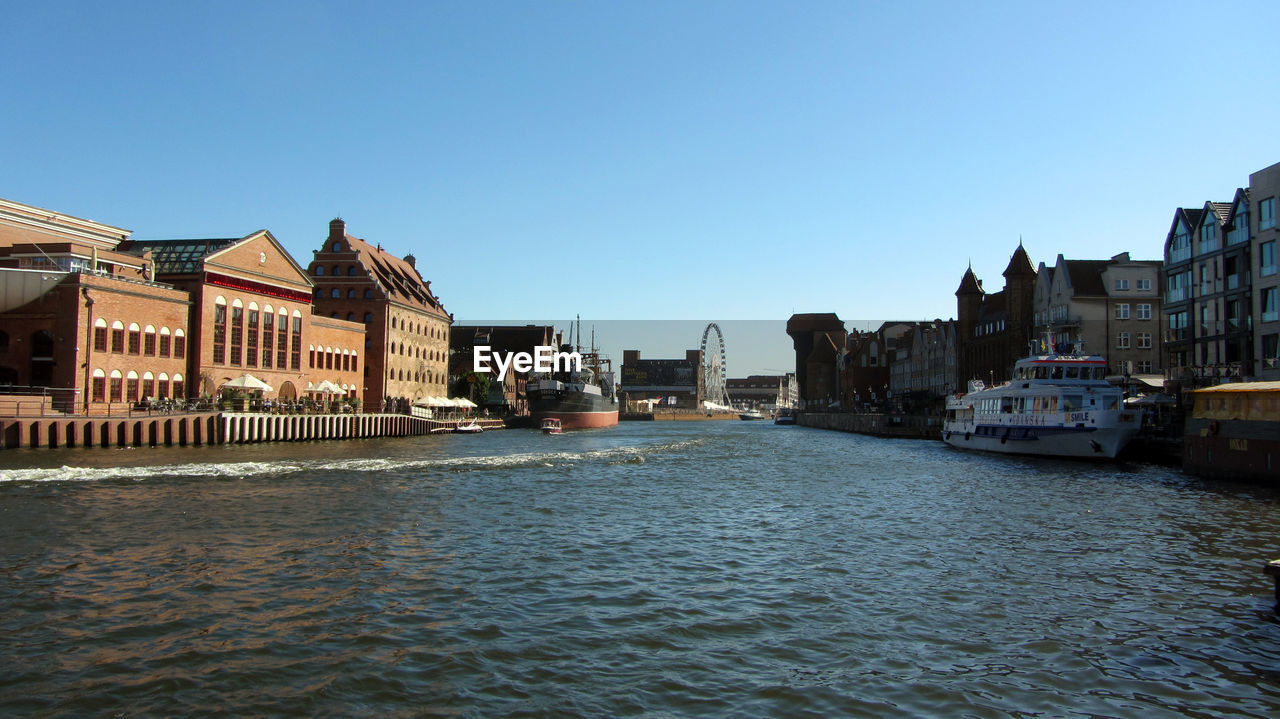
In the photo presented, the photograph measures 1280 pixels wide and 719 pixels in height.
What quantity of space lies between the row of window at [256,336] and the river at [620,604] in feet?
131

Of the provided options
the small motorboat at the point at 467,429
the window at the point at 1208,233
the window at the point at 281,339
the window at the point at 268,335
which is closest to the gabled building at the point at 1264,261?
the window at the point at 1208,233

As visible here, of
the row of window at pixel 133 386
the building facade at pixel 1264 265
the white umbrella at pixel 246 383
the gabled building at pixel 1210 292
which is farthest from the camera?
the white umbrella at pixel 246 383

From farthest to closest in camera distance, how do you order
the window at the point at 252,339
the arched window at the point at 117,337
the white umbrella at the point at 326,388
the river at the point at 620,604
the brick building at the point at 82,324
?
the white umbrella at the point at 326,388
the window at the point at 252,339
the arched window at the point at 117,337
the brick building at the point at 82,324
the river at the point at 620,604

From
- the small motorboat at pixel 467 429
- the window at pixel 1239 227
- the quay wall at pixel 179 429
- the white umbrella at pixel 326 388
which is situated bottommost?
the small motorboat at pixel 467 429

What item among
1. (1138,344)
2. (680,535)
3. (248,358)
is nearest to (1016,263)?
(1138,344)

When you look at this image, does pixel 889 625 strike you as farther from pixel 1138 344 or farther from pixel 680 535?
pixel 1138 344

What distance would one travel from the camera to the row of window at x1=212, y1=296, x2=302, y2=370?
69.2 metres

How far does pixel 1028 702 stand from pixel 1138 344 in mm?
82784

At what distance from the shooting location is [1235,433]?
36.3 m

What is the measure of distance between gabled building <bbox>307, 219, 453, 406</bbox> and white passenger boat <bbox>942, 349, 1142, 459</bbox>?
63972mm

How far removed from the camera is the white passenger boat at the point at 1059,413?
49.9m

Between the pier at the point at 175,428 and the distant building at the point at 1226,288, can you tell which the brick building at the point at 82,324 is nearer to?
the pier at the point at 175,428

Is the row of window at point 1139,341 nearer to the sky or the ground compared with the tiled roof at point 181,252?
nearer to the ground

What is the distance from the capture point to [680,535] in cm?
2309
